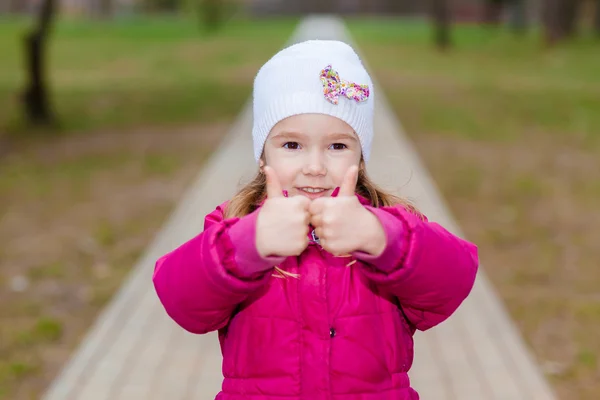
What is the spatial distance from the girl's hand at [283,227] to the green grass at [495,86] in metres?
11.0

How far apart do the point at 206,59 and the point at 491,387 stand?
73.3ft

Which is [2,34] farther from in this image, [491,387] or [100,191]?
[491,387]

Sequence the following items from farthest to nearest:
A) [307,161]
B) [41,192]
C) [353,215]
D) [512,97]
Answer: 1. [512,97]
2. [41,192]
3. [307,161]
4. [353,215]

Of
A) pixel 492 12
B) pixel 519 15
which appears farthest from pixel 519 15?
pixel 492 12

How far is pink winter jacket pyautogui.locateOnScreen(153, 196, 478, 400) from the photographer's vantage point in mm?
2143

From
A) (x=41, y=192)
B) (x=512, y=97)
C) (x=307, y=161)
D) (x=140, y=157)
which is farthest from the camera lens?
(x=512, y=97)

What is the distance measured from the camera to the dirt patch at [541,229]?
17.4ft

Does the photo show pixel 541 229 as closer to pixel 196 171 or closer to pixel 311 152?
pixel 196 171

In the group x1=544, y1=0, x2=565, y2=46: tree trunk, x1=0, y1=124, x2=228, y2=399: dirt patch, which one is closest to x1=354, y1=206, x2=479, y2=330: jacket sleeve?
x1=0, y1=124, x2=228, y2=399: dirt patch

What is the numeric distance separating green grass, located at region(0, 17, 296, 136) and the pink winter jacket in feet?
35.2

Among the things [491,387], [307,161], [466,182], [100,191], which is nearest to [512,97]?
[466,182]

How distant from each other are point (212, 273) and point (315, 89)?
55 centimetres

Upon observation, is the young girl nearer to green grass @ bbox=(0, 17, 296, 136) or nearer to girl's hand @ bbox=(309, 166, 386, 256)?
girl's hand @ bbox=(309, 166, 386, 256)

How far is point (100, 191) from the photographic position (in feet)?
29.8
